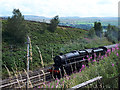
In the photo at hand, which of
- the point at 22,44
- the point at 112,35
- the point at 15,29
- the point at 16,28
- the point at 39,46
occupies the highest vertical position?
the point at 16,28

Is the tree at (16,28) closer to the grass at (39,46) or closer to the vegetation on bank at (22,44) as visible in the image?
the vegetation on bank at (22,44)

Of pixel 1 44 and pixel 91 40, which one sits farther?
pixel 91 40

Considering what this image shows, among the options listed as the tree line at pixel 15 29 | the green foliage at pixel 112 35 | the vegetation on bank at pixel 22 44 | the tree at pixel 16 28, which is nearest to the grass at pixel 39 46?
the vegetation on bank at pixel 22 44

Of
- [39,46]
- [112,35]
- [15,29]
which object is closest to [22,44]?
[15,29]

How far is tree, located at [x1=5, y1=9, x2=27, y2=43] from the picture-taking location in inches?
821

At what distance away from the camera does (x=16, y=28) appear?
20.8 m

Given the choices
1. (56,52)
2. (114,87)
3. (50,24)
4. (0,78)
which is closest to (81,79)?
(114,87)

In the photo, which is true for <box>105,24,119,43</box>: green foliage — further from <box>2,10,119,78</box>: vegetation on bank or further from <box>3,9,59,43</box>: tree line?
<box>3,9,59,43</box>: tree line

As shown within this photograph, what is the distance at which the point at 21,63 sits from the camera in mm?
17500

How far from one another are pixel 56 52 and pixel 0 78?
1174 cm

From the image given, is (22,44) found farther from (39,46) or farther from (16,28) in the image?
(39,46)

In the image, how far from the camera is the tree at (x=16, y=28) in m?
20.9

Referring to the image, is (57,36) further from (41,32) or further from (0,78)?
(0,78)

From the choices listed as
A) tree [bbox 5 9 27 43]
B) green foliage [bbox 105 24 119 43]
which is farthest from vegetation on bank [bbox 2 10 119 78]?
green foliage [bbox 105 24 119 43]
